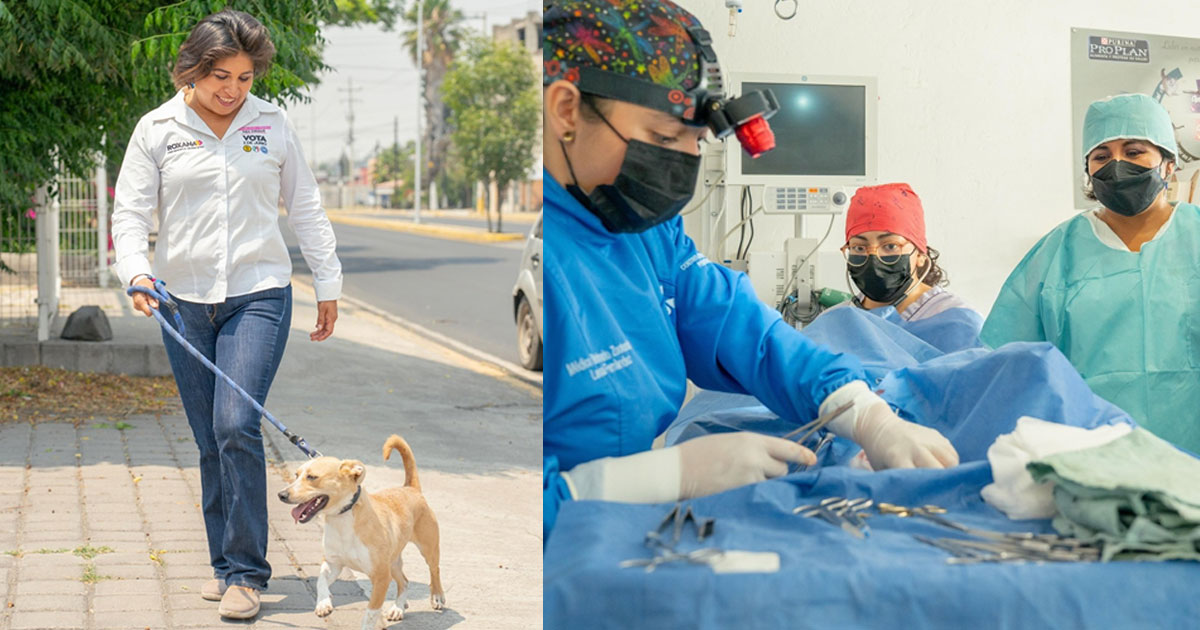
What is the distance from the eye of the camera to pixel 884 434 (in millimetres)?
1388

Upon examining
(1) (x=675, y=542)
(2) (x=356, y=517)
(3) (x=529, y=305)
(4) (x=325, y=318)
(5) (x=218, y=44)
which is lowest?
(2) (x=356, y=517)

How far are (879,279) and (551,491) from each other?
57cm

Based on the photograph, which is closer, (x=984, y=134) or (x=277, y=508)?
(x=984, y=134)

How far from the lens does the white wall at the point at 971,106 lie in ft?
5.21

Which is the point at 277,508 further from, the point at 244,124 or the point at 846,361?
the point at 846,361

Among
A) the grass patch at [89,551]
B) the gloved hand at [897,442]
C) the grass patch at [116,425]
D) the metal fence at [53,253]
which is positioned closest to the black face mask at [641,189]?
the gloved hand at [897,442]

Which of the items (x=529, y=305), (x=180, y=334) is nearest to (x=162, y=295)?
(x=180, y=334)

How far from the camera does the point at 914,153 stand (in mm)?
1610

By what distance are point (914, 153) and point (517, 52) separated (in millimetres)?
23667

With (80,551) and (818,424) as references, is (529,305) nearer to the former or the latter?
(80,551)

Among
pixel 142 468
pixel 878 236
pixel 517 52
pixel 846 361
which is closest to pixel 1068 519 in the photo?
pixel 846 361

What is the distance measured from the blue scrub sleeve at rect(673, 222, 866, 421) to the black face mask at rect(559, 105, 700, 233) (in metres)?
0.13

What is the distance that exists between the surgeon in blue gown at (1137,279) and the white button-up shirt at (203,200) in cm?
185

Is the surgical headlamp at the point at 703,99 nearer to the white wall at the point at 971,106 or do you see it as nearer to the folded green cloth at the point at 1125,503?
the white wall at the point at 971,106
